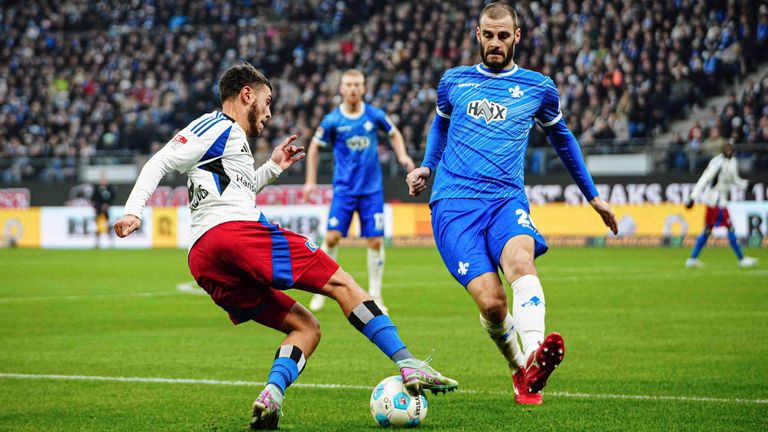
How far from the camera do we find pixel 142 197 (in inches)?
219

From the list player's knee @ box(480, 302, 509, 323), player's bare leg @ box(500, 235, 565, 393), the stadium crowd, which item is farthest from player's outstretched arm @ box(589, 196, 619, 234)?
the stadium crowd

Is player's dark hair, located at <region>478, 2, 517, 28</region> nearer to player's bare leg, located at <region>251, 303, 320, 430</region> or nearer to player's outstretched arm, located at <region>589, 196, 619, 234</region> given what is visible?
player's outstretched arm, located at <region>589, 196, 619, 234</region>

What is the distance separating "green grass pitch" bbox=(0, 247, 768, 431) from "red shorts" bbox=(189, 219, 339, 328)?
773mm

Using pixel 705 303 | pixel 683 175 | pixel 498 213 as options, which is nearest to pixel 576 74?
pixel 683 175

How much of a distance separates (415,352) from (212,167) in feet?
12.6

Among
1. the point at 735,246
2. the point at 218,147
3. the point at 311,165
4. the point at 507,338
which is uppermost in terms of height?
the point at 218,147

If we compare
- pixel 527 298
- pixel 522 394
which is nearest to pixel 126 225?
pixel 527 298

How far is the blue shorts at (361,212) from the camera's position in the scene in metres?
13.4

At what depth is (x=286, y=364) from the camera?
592 cm

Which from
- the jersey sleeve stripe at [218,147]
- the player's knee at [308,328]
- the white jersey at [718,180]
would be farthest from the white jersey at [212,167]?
the white jersey at [718,180]

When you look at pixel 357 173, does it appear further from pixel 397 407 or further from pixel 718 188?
pixel 718 188

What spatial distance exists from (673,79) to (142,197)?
25.3m

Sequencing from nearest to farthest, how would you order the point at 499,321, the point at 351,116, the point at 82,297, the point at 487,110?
the point at 499,321, the point at 487,110, the point at 351,116, the point at 82,297

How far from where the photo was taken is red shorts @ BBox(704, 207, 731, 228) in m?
19.6
